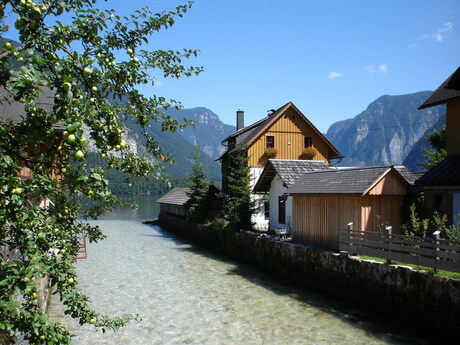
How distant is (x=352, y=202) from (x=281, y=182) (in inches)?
316

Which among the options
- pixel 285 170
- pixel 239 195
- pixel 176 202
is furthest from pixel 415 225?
pixel 176 202

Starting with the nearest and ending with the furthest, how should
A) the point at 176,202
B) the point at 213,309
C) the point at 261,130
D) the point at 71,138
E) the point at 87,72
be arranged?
the point at 71,138 → the point at 87,72 → the point at 213,309 → the point at 261,130 → the point at 176,202

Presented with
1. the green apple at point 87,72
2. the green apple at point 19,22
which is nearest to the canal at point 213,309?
the green apple at point 87,72

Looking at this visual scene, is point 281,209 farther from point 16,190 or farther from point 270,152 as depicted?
point 16,190

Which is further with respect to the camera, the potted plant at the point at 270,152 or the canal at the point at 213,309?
the potted plant at the point at 270,152

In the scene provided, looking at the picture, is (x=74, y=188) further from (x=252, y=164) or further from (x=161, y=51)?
(x=252, y=164)

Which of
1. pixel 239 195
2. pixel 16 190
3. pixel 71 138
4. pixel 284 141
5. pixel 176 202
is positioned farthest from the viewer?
pixel 176 202

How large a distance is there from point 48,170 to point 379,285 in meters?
12.8

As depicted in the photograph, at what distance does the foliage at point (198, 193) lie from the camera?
3419 centimetres

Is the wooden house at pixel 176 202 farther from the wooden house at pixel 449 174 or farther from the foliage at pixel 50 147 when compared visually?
the foliage at pixel 50 147

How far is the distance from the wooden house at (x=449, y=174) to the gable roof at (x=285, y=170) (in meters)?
7.62

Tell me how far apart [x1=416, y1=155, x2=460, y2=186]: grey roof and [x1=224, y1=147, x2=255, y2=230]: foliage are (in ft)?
42.1

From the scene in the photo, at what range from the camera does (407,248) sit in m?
13.1

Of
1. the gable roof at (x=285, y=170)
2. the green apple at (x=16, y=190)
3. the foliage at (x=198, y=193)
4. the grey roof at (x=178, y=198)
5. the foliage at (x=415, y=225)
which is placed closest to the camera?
the green apple at (x=16, y=190)
